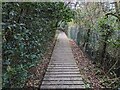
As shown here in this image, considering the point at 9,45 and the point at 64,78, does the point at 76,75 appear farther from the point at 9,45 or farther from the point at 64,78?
the point at 9,45

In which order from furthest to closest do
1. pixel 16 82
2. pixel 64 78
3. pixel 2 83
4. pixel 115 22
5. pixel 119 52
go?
pixel 115 22 < pixel 119 52 < pixel 64 78 < pixel 16 82 < pixel 2 83

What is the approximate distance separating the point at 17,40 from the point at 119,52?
4.08 meters

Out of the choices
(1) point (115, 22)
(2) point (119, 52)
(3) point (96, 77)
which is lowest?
(3) point (96, 77)

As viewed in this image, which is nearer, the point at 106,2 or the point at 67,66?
the point at 67,66

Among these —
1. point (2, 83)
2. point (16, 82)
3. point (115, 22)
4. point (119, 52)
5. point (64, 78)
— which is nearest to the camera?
point (2, 83)

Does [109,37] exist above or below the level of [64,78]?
above

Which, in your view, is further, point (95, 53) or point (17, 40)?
point (95, 53)

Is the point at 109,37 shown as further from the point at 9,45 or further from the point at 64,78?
the point at 9,45

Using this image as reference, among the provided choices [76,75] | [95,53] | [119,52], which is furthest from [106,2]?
[76,75]

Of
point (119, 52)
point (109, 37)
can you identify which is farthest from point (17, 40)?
point (109, 37)

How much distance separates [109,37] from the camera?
7.72 meters

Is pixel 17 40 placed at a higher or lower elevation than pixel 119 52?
Result: higher

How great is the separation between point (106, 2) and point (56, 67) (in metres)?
5.14

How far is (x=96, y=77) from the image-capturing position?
7148 mm
